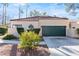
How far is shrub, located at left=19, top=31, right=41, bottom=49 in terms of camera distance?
496 cm

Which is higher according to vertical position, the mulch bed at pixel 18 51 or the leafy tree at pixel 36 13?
the leafy tree at pixel 36 13

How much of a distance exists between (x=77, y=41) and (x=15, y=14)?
1.22 m

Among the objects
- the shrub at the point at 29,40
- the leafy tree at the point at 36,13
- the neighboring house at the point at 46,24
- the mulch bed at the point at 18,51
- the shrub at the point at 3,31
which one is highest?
the leafy tree at the point at 36,13

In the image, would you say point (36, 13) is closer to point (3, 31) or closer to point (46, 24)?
point (46, 24)

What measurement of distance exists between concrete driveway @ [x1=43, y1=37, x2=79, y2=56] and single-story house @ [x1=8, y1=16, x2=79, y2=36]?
0.10m

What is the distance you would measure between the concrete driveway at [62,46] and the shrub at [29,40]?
0.57ft

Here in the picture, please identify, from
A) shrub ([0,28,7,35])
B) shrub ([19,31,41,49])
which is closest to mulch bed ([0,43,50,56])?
shrub ([19,31,41,49])

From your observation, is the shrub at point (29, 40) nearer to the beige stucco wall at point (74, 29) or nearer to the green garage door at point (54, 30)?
the green garage door at point (54, 30)

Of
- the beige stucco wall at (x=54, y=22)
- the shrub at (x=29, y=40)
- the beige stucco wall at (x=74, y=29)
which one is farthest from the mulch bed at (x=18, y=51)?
the beige stucco wall at (x=74, y=29)

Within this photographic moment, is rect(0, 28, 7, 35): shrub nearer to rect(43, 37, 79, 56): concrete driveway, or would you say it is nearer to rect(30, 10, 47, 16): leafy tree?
rect(30, 10, 47, 16): leafy tree

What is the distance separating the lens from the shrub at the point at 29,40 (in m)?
4.96

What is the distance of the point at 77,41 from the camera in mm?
5023

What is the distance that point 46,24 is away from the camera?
503 centimetres

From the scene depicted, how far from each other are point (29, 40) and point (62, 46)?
0.60 metres
